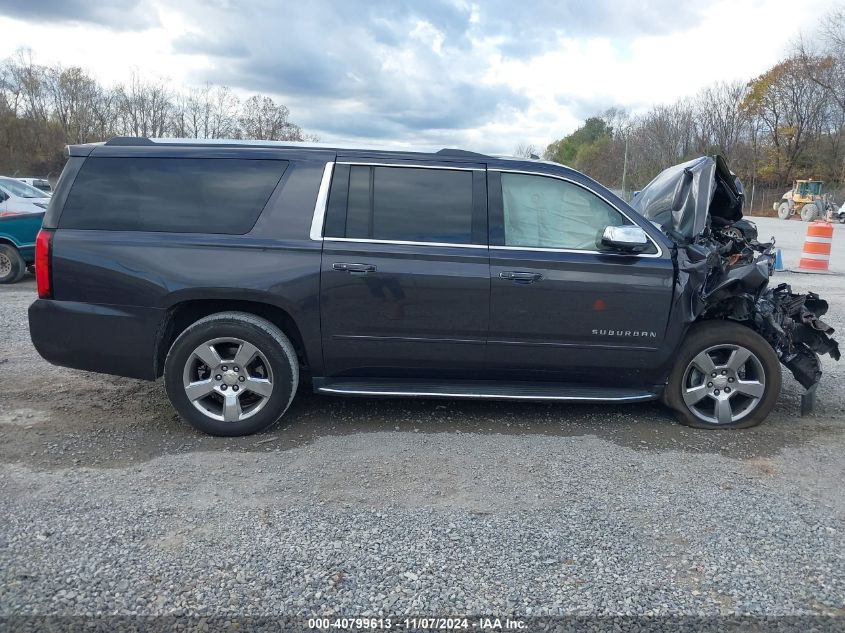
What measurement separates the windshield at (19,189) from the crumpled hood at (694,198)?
10.1 m

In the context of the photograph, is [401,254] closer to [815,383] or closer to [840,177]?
[815,383]

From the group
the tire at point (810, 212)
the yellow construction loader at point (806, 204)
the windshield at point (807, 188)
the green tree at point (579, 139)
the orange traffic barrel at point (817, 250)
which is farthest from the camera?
the green tree at point (579, 139)

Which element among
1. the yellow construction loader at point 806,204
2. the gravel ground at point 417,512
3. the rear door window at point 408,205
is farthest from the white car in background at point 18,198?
the yellow construction loader at point 806,204

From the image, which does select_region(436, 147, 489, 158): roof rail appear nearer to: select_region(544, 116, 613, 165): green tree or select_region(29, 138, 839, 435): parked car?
select_region(29, 138, 839, 435): parked car

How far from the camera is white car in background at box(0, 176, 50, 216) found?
10055 mm

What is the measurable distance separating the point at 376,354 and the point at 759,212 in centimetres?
5756

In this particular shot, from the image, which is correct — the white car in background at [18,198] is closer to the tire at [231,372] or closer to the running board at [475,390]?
the tire at [231,372]

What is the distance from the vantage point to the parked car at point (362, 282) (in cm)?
411

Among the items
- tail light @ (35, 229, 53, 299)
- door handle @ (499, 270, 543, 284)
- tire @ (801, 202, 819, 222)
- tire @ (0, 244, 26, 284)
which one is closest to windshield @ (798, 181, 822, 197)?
tire @ (801, 202, 819, 222)

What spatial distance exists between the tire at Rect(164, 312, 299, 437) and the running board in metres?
0.31

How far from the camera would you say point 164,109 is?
5675 centimetres

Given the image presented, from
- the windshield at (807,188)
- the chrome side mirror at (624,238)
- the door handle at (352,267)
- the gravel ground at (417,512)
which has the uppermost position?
the windshield at (807,188)

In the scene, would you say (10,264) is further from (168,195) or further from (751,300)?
(751,300)

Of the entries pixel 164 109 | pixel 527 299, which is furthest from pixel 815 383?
pixel 164 109
